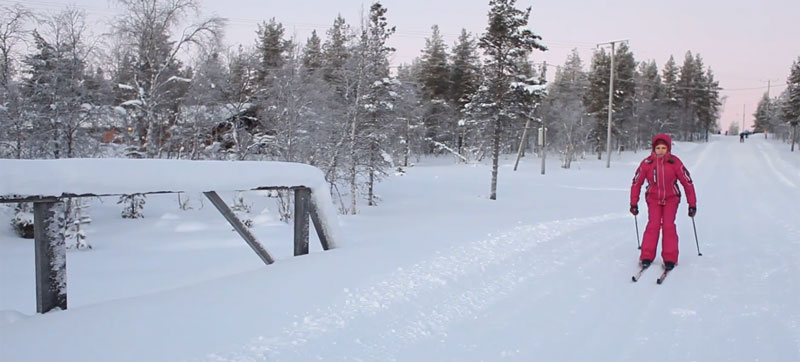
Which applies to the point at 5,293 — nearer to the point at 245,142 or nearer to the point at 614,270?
the point at 614,270

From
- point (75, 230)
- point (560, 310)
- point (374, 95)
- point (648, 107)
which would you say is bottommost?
point (75, 230)

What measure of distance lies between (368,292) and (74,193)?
8.04 feet

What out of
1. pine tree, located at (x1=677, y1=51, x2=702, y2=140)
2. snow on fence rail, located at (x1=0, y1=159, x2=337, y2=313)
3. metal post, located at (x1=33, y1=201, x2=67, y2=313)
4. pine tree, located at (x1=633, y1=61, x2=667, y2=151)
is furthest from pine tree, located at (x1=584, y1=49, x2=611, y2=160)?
metal post, located at (x1=33, y1=201, x2=67, y2=313)

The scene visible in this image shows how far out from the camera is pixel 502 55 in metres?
19.2

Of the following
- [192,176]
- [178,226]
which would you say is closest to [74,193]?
[192,176]

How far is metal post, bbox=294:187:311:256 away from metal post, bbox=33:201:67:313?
98.3 inches

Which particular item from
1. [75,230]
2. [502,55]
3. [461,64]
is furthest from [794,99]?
[75,230]

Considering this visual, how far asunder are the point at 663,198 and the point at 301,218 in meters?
4.63

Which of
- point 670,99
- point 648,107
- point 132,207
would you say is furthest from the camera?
point 670,99

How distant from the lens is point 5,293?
6418 millimetres

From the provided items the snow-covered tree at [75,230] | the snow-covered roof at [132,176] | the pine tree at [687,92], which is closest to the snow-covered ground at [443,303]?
the snow-covered roof at [132,176]

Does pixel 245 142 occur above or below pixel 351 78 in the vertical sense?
below

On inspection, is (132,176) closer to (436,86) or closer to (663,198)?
(663,198)

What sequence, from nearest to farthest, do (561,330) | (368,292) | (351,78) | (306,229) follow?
(561,330) < (368,292) < (306,229) < (351,78)
